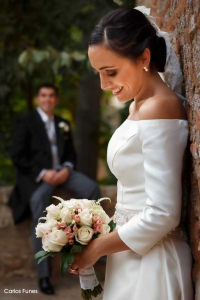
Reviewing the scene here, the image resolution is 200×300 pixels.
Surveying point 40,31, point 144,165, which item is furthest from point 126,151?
point 40,31

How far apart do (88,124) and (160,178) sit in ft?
21.3

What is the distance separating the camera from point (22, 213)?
5664mm

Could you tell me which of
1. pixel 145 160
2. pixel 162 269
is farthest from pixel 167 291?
pixel 145 160

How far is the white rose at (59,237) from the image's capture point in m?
2.10

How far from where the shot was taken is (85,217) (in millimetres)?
2137

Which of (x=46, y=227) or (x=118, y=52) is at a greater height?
(x=118, y=52)

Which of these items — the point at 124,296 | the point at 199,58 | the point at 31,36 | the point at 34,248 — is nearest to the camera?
the point at 199,58

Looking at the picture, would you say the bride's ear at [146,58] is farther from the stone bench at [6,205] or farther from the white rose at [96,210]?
the stone bench at [6,205]

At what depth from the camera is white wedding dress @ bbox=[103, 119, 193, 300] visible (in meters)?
1.92

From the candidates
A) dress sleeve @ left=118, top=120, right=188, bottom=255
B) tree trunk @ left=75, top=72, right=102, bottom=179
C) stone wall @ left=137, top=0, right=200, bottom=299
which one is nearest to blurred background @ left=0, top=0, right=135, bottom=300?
tree trunk @ left=75, top=72, right=102, bottom=179

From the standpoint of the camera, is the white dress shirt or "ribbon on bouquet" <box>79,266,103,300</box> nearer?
"ribbon on bouquet" <box>79,266,103,300</box>

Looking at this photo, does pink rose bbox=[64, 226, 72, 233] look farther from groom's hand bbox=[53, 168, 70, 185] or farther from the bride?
groom's hand bbox=[53, 168, 70, 185]

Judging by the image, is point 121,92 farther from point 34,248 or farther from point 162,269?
point 34,248

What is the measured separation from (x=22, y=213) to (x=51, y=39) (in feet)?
8.63
